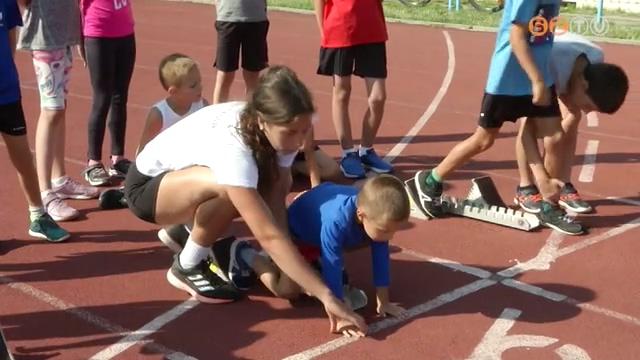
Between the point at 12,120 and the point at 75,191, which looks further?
the point at 75,191

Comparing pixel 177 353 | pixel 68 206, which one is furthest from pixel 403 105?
pixel 177 353

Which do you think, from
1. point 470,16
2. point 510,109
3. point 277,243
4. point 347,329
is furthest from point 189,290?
point 470,16

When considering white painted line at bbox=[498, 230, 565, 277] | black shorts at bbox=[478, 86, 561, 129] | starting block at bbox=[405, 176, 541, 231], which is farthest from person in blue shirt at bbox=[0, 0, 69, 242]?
black shorts at bbox=[478, 86, 561, 129]

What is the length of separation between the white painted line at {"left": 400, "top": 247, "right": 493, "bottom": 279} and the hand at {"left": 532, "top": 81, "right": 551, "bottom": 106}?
115 cm

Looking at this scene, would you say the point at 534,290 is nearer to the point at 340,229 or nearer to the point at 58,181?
the point at 340,229

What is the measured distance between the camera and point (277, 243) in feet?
11.8

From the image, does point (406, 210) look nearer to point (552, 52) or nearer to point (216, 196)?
point (216, 196)

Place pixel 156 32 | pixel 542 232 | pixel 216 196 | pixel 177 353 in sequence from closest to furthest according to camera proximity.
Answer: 1. pixel 177 353
2. pixel 216 196
3. pixel 542 232
4. pixel 156 32

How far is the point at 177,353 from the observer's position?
359cm

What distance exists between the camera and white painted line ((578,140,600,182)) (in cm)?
633

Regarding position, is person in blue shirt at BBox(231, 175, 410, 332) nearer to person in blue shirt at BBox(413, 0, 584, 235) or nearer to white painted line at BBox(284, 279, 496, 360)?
white painted line at BBox(284, 279, 496, 360)

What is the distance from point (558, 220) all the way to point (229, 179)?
97.9 inches

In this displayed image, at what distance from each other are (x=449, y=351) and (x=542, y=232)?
1.76 m

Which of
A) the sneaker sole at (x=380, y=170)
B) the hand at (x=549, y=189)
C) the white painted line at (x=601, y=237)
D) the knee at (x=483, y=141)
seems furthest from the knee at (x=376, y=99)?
the white painted line at (x=601, y=237)
